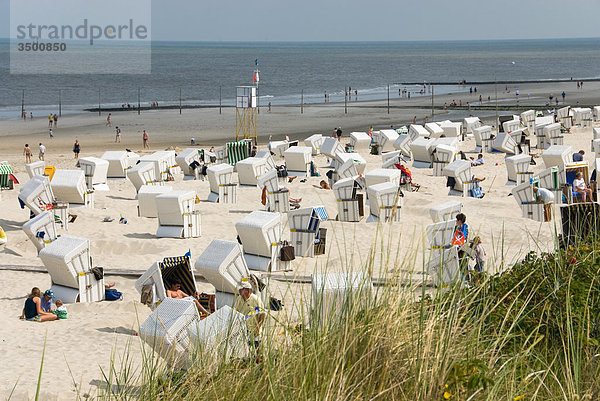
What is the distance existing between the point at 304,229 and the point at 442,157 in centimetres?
1172

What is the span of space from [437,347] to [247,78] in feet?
347

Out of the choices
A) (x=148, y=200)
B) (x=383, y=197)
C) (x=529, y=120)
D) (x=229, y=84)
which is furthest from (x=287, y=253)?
(x=229, y=84)

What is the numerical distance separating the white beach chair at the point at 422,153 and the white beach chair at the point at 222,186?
28.1 ft

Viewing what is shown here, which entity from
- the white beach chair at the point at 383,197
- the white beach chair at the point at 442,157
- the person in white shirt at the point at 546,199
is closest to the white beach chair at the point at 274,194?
the white beach chair at the point at 383,197

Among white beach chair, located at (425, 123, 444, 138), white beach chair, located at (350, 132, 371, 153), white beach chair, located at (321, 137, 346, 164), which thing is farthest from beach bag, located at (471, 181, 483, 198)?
white beach chair, located at (425, 123, 444, 138)

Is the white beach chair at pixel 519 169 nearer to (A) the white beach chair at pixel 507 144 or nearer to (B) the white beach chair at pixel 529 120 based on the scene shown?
(A) the white beach chair at pixel 507 144

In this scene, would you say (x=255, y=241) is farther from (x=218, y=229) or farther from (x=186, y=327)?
(x=186, y=327)

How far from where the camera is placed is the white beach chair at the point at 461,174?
65.5ft

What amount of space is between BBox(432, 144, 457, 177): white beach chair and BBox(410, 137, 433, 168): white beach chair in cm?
150

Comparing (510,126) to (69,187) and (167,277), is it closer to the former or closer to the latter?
(69,187)

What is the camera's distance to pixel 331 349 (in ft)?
14.4

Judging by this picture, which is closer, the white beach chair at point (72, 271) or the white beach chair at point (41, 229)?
the white beach chair at point (72, 271)

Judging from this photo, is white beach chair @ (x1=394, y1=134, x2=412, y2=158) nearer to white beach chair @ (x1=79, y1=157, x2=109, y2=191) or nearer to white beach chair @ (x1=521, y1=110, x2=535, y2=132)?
white beach chair @ (x1=521, y1=110, x2=535, y2=132)

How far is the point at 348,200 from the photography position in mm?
16812
